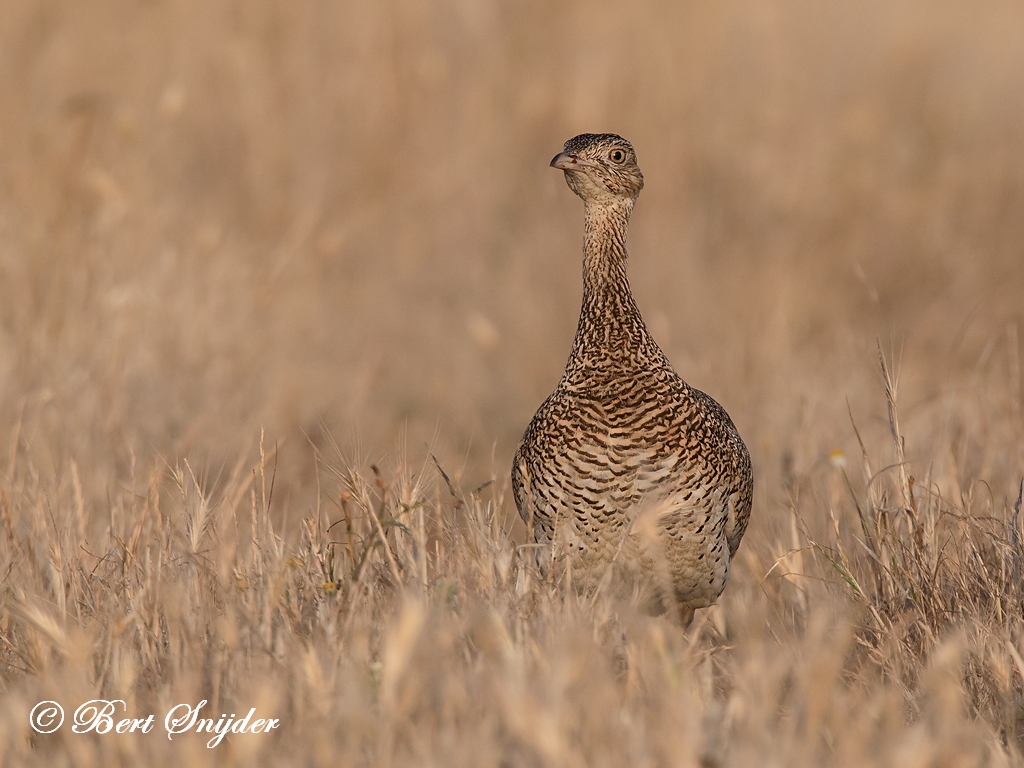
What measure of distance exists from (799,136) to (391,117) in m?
2.59

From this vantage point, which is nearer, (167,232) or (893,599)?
(893,599)

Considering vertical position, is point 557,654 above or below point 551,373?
above

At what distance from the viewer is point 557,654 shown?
86.7 inches

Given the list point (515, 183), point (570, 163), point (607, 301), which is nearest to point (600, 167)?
point (570, 163)

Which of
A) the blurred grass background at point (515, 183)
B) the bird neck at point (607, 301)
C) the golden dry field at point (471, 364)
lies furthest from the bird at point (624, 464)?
the blurred grass background at point (515, 183)

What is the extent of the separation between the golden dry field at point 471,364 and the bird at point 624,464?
0.25 meters

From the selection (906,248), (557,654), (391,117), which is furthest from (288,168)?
(557,654)

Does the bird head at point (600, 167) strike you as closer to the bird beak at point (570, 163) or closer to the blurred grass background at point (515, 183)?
the bird beak at point (570, 163)

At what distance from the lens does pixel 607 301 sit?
4.06 metres

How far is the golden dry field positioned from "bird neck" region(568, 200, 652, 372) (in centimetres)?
66

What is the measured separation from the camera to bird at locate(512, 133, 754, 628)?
3670mm

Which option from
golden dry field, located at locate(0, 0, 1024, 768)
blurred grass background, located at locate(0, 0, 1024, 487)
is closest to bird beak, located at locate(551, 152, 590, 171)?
golden dry field, located at locate(0, 0, 1024, 768)

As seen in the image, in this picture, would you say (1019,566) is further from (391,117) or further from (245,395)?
(391,117)

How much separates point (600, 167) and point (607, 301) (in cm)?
43
